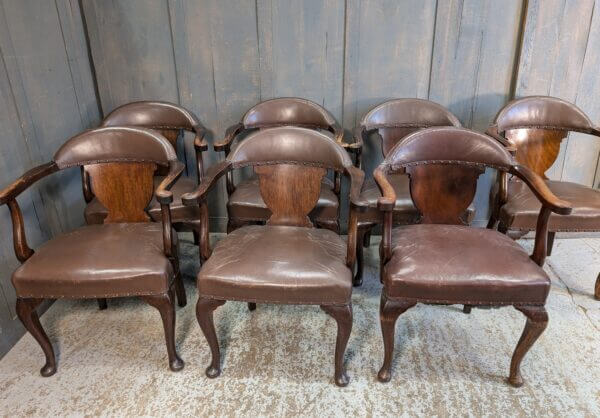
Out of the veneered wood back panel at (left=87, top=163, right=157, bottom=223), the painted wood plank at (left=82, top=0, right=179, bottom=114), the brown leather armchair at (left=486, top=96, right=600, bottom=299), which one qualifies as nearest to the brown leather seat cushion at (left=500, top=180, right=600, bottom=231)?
the brown leather armchair at (left=486, top=96, right=600, bottom=299)

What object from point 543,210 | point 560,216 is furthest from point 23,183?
point 560,216

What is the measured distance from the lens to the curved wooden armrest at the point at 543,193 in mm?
1479

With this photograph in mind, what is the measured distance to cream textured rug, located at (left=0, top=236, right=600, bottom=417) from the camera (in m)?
1.55

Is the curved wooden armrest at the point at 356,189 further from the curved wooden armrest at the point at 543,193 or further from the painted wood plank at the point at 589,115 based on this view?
the painted wood plank at the point at 589,115

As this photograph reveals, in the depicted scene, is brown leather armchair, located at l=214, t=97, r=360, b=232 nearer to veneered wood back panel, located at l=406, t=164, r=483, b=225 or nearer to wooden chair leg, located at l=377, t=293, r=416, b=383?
veneered wood back panel, located at l=406, t=164, r=483, b=225

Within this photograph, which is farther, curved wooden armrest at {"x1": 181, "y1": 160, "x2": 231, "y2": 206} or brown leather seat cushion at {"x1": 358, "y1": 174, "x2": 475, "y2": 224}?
brown leather seat cushion at {"x1": 358, "y1": 174, "x2": 475, "y2": 224}

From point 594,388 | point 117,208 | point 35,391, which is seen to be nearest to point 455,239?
point 594,388

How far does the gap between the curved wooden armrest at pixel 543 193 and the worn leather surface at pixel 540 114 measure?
60 cm

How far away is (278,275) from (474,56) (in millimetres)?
1775

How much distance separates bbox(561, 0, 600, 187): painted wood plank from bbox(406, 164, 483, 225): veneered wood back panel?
120cm

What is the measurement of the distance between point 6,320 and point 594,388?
2.44m

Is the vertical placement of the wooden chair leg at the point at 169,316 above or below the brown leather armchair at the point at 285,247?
below

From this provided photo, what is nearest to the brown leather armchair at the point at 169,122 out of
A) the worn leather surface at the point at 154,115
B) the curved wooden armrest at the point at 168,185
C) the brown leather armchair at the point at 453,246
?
the worn leather surface at the point at 154,115

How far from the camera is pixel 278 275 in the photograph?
1.47 meters
